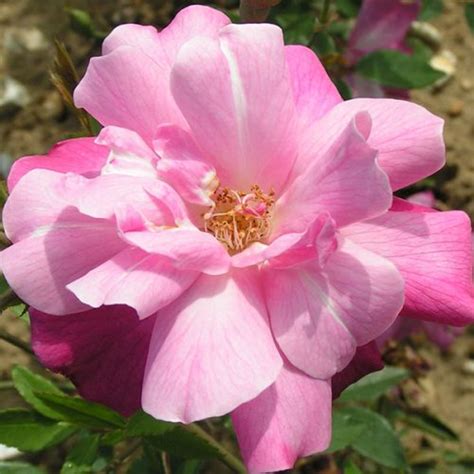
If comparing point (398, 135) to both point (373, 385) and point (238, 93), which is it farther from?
point (373, 385)

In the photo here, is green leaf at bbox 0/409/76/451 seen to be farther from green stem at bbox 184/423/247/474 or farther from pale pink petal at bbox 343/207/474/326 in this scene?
pale pink petal at bbox 343/207/474/326

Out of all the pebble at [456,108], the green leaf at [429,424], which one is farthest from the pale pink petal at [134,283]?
the pebble at [456,108]

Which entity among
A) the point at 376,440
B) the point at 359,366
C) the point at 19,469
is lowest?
the point at 376,440

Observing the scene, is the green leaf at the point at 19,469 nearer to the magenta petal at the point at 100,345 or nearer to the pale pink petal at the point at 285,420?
the magenta petal at the point at 100,345

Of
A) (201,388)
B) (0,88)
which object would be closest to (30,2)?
(0,88)

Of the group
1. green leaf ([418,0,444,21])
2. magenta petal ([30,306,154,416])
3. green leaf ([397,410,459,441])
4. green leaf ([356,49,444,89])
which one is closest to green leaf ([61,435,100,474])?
magenta petal ([30,306,154,416])

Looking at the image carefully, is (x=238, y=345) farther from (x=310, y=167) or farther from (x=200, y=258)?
(x=310, y=167)

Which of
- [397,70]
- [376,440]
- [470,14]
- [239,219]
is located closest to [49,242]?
[239,219]

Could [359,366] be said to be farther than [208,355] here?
Yes
